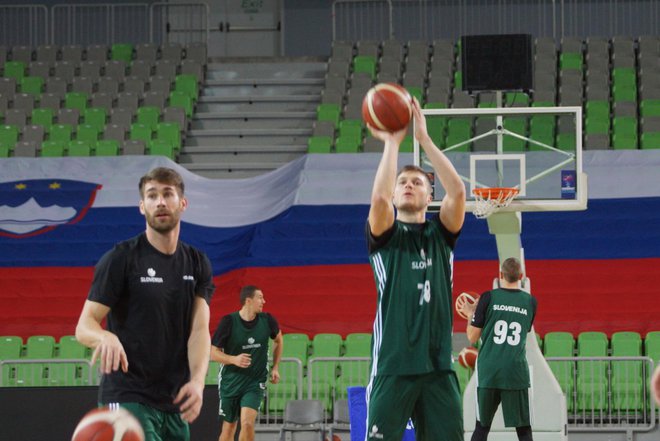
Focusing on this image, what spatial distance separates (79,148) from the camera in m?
20.2

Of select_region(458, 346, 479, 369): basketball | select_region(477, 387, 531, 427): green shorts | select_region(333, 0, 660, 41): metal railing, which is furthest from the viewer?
select_region(333, 0, 660, 41): metal railing

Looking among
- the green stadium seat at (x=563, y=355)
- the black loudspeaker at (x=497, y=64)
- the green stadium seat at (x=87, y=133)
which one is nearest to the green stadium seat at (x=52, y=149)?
the green stadium seat at (x=87, y=133)

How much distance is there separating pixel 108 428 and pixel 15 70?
63.7 ft

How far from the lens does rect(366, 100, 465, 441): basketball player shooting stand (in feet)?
19.7

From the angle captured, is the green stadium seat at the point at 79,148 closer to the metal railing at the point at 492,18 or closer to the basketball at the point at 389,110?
the metal railing at the point at 492,18

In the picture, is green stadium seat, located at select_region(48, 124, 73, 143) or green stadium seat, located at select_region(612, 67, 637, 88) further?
green stadium seat, located at select_region(612, 67, 637, 88)

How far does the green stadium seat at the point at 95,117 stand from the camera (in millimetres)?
21188

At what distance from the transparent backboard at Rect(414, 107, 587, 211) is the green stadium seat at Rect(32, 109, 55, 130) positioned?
10.3 m

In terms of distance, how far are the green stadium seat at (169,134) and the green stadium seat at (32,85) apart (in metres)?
3.28

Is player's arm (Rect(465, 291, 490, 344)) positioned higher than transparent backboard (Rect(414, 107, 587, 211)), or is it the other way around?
transparent backboard (Rect(414, 107, 587, 211))

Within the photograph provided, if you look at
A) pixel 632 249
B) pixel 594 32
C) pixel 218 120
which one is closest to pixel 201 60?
pixel 218 120

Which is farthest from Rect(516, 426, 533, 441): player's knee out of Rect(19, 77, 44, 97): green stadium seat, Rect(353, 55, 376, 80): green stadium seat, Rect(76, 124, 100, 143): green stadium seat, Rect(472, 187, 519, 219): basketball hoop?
Rect(19, 77, 44, 97): green stadium seat

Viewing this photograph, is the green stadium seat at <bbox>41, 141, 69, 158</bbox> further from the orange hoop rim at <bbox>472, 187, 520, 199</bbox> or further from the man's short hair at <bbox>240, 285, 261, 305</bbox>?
the orange hoop rim at <bbox>472, 187, 520, 199</bbox>

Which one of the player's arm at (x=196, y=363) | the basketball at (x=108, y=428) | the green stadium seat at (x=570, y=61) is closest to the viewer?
the basketball at (x=108, y=428)
